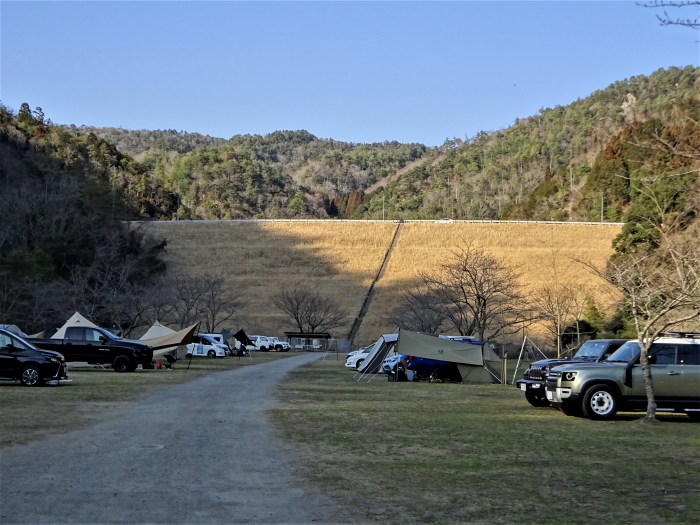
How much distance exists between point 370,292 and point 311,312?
9.53 m

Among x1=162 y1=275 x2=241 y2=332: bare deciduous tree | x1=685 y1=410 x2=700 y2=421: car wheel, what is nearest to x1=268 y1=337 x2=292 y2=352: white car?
x1=162 y1=275 x2=241 y2=332: bare deciduous tree

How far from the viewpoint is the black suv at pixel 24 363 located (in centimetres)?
2220

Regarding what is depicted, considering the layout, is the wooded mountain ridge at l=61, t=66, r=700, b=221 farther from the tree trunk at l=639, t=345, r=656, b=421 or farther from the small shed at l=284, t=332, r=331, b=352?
the tree trunk at l=639, t=345, r=656, b=421

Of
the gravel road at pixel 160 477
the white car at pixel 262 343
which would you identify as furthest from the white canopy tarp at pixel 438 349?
the white car at pixel 262 343

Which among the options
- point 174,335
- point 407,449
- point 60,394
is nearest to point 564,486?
point 407,449

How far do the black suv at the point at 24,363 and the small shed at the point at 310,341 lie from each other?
54799mm

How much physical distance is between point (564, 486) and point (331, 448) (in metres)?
3.69

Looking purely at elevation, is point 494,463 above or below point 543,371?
below

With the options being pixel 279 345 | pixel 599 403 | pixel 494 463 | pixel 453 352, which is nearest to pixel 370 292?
pixel 279 345

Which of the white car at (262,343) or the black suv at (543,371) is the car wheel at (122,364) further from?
the white car at (262,343)

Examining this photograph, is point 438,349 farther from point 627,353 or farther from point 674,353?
point 674,353

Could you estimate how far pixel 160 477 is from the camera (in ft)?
29.9

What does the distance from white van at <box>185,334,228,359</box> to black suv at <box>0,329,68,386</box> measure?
29688mm

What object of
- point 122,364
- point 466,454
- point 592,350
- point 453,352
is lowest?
point 122,364
